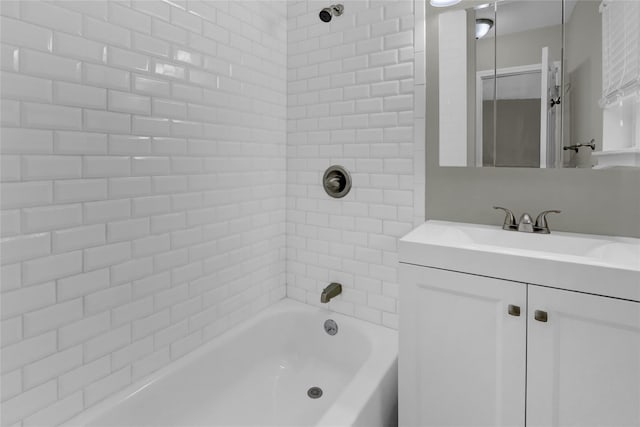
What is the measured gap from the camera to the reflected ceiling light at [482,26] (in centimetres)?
165

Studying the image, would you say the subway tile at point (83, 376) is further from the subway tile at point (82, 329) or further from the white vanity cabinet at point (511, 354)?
the white vanity cabinet at point (511, 354)

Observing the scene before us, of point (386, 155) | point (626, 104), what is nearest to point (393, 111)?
point (386, 155)

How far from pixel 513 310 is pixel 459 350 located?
25 cm

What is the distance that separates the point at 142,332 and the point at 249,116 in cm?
118

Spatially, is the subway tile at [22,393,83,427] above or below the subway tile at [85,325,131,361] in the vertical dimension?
below

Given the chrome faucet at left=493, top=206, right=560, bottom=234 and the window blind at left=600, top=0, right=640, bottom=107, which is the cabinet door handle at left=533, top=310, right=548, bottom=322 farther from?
the window blind at left=600, top=0, right=640, bottom=107

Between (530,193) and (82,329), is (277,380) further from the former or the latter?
(530,193)

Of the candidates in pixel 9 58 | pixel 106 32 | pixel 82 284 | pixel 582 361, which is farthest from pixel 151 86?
pixel 582 361

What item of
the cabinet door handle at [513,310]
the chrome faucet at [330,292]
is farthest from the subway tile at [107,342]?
the cabinet door handle at [513,310]

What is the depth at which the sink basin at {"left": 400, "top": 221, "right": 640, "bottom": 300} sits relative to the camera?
1.09 m

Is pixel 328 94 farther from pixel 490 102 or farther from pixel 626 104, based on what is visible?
pixel 626 104

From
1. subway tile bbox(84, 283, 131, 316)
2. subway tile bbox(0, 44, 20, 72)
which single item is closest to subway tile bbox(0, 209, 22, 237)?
subway tile bbox(84, 283, 131, 316)

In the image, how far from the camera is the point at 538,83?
61.3 inches

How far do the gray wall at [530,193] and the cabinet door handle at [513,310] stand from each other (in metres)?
0.57
